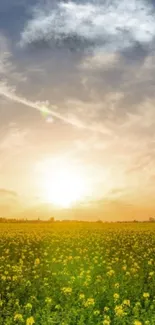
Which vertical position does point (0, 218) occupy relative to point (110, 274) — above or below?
above

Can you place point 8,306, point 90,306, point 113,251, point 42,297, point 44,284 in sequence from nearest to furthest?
point 90,306 → point 8,306 → point 42,297 → point 44,284 → point 113,251

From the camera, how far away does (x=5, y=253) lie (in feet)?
Answer: 80.1

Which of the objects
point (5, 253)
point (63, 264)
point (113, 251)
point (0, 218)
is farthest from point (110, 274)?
point (0, 218)

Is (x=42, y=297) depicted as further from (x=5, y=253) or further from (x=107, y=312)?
(x=5, y=253)

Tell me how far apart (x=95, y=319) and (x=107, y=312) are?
2.50ft

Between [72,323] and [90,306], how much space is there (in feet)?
2.99

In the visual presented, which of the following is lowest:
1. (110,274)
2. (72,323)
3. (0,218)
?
(72,323)

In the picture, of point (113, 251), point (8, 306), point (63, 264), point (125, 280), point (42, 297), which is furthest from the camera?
point (113, 251)

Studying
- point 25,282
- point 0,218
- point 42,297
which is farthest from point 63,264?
point 0,218

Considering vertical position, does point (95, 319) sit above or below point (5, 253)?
below

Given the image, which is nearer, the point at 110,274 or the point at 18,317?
the point at 18,317

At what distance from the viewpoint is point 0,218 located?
333 ft

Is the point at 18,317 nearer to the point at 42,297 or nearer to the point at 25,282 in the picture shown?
the point at 42,297

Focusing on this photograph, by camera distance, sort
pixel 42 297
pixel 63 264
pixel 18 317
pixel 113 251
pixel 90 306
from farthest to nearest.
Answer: pixel 113 251, pixel 63 264, pixel 42 297, pixel 90 306, pixel 18 317
